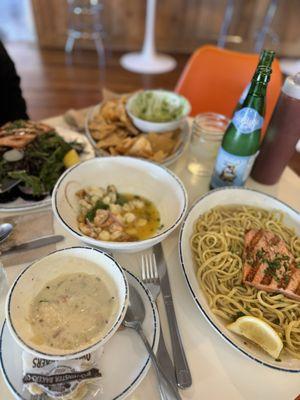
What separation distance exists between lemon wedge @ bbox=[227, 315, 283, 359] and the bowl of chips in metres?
0.81

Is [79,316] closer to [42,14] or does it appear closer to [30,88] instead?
[30,88]

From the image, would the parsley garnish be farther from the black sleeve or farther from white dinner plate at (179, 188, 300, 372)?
the black sleeve

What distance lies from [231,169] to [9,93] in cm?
126

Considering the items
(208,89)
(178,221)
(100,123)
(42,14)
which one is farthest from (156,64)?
(178,221)

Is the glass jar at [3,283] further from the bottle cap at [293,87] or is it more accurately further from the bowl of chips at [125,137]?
the bottle cap at [293,87]

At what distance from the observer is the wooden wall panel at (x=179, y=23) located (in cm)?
464

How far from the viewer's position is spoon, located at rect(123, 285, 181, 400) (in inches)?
29.6

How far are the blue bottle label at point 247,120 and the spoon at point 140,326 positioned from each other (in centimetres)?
73

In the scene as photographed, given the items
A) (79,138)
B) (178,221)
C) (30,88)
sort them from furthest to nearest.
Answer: (30,88)
(79,138)
(178,221)

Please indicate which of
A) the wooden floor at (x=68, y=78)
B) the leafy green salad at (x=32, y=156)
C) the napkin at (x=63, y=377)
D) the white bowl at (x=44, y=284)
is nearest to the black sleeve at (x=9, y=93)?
the leafy green salad at (x=32, y=156)

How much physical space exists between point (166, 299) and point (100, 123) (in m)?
0.99

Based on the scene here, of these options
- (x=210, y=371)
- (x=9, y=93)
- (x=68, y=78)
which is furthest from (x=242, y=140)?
(x=68, y=78)

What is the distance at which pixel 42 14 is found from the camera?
4652 millimetres

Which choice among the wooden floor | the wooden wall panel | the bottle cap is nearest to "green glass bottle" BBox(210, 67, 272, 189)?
the bottle cap
